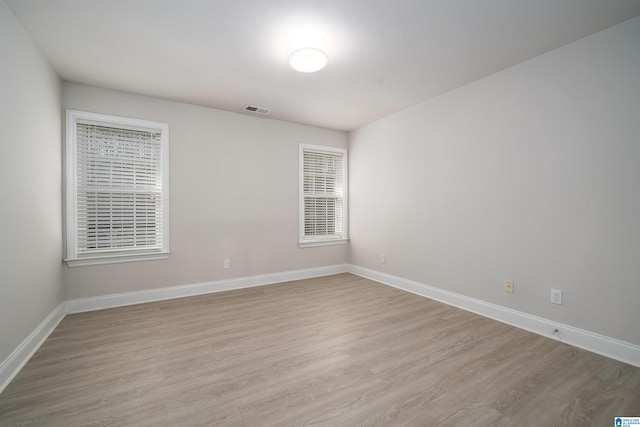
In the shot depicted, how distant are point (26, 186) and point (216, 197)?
6.33 ft

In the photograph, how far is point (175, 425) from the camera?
150 cm

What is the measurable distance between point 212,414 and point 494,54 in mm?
3512

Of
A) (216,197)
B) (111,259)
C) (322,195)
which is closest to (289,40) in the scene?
(216,197)

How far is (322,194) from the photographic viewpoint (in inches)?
195

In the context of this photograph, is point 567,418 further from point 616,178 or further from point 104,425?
point 104,425

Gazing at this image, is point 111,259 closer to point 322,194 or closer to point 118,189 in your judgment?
point 118,189

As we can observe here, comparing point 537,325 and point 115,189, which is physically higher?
point 115,189

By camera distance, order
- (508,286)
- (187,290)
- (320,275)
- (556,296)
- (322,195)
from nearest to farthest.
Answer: (556,296), (508,286), (187,290), (320,275), (322,195)

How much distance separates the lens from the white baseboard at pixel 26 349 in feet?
6.13

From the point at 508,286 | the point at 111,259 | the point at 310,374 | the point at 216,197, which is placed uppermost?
the point at 216,197

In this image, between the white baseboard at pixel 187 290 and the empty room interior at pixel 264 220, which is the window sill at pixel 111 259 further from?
the white baseboard at pixel 187 290

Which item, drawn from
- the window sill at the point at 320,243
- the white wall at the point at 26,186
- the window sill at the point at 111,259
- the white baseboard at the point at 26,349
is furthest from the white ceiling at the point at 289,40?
the white baseboard at the point at 26,349

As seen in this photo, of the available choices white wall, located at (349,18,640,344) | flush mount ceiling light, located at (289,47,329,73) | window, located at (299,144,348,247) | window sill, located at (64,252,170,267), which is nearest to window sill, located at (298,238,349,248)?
window, located at (299,144,348,247)

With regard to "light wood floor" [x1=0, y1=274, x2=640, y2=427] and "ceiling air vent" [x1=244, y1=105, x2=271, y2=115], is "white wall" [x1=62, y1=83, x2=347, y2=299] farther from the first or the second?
"light wood floor" [x1=0, y1=274, x2=640, y2=427]
